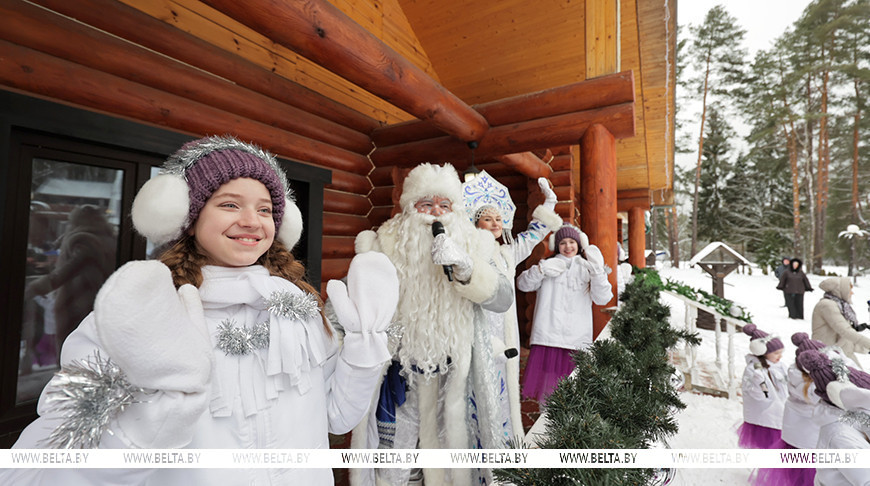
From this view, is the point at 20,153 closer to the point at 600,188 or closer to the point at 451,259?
the point at 451,259

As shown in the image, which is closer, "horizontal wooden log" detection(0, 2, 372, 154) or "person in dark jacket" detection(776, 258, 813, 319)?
"horizontal wooden log" detection(0, 2, 372, 154)

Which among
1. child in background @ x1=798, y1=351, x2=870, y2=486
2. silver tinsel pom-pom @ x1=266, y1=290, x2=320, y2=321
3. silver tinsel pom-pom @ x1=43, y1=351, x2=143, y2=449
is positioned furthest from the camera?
child in background @ x1=798, y1=351, x2=870, y2=486

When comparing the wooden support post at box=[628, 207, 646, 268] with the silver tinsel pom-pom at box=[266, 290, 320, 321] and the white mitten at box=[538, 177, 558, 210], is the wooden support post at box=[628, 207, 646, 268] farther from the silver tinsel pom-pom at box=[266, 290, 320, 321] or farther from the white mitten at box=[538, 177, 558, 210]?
the silver tinsel pom-pom at box=[266, 290, 320, 321]

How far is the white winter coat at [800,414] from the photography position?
2.09 metres

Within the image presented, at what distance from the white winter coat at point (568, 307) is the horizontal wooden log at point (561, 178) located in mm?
1916

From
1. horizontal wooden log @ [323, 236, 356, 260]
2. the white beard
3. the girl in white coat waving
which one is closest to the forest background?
the girl in white coat waving

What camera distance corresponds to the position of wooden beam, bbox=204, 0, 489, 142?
1659 millimetres

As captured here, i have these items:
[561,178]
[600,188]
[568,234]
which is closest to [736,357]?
[561,178]

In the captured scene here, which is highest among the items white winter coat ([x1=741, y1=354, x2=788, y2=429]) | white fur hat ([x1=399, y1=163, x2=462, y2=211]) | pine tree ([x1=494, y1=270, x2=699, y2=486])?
white fur hat ([x1=399, y1=163, x2=462, y2=211])

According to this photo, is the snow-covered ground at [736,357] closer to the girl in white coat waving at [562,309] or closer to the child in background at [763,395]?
the child in background at [763,395]

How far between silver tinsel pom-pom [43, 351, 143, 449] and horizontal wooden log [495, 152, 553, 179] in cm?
351

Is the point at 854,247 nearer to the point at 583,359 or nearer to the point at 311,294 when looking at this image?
the point at 583,359

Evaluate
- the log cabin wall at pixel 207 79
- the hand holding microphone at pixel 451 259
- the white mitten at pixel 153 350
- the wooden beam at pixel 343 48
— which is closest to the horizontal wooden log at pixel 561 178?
the wooden beam at pixel 343 48

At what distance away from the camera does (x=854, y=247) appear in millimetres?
7129
